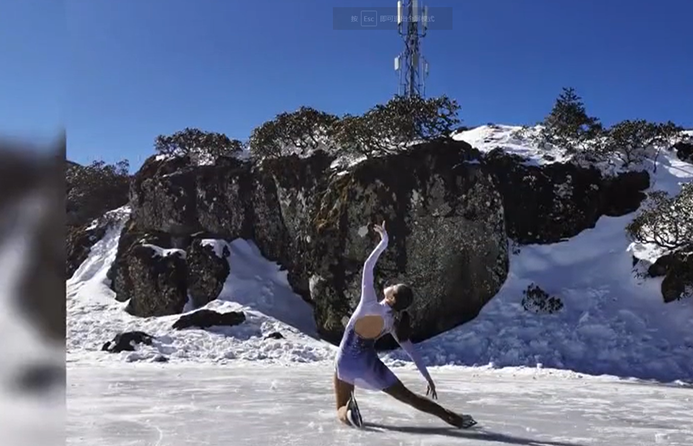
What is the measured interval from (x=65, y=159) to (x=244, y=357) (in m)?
11.7

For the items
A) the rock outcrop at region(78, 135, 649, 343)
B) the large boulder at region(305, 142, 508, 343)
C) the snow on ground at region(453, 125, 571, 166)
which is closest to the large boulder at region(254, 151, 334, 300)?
the rock outcrop at region(78, 135, 649, 343)

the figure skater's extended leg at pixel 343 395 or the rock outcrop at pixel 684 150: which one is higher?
the rock outcrop at pixel 684 150

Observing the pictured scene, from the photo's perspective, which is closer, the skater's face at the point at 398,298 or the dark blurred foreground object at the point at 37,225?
the dark blurred foreground object at the point at 37,225

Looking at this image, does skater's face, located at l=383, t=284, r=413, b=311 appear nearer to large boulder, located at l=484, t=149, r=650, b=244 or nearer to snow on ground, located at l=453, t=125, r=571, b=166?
large boulder, located at l=484, t=149, r=650, b=244

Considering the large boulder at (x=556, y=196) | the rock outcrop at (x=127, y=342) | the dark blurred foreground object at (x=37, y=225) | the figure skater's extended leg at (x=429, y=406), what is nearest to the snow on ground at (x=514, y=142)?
the large boulder at (x=556, y=196)

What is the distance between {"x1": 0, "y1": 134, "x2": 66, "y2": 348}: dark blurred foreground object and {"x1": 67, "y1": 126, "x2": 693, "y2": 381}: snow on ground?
11.0 meters

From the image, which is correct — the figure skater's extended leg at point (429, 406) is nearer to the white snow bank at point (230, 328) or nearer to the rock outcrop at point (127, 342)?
the white snow bank at point (230, 328)

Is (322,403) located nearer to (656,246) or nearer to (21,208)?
(21,208)

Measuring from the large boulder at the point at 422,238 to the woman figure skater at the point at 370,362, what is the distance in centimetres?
875

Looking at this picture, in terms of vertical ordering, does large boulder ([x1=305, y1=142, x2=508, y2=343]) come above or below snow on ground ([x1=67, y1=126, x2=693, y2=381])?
above

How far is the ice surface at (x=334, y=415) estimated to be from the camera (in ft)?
14.4

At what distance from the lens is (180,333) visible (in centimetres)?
1398

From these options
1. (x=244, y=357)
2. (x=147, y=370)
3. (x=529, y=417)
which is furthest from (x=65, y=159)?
(x=244, y=357)

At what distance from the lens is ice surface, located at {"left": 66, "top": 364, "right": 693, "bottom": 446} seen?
4.39 m
